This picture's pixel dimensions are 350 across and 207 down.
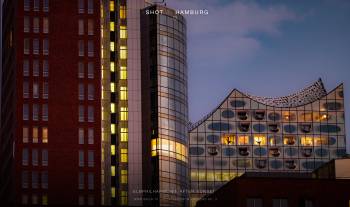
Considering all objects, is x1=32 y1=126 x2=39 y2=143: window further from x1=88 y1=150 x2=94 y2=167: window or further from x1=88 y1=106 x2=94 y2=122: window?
x1=88 y1=106 x2=94 y2=122: window

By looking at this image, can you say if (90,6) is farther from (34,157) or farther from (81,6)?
(34,157)

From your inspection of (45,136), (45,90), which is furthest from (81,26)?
(45,136)

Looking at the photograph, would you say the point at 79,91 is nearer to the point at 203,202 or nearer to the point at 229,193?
the point at 203,202

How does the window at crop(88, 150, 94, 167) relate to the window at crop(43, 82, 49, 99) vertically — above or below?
below

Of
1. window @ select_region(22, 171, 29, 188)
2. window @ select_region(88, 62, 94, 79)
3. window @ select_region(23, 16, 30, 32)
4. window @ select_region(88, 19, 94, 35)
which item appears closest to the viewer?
window @ select_region(22, 171, 29, 188)

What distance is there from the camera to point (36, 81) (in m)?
186

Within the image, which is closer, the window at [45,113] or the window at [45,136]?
the window at [45,136]

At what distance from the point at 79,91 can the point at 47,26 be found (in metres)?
13.7

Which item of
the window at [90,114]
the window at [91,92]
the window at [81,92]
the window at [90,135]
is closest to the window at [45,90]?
the window at [81,92]

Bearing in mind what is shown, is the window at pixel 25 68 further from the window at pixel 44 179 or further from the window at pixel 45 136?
the window at pixel 44 179

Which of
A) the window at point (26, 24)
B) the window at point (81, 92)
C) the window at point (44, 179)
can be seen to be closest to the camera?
the window at point (44, 179)

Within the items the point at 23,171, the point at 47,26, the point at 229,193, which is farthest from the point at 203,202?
the point at 47,26

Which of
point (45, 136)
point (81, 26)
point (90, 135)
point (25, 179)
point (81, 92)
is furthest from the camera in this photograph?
point (81, 26)

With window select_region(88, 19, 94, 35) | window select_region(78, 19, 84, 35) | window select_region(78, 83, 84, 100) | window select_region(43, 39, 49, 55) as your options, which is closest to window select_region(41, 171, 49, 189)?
window select_region(78, 83, 84, 100)
